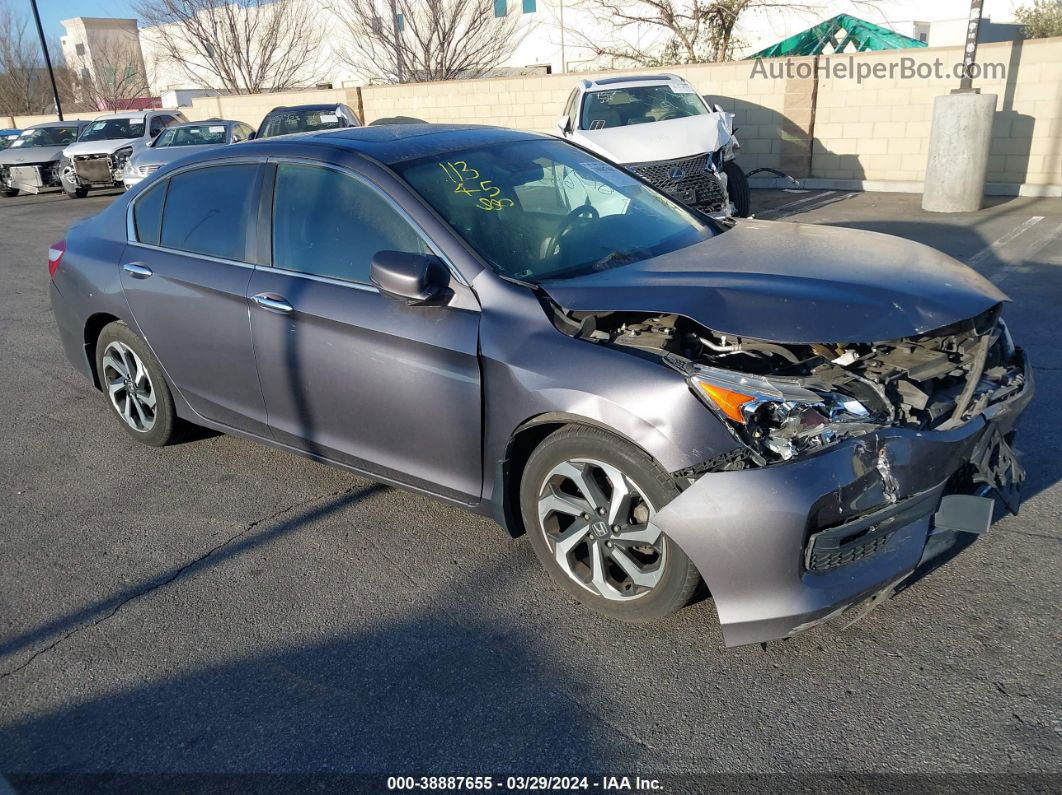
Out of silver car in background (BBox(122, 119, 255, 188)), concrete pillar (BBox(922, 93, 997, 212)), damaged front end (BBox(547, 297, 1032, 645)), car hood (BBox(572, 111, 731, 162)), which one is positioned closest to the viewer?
damaged front end (BBox(547, 297, 1032, 645))

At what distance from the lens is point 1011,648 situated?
9.94ft

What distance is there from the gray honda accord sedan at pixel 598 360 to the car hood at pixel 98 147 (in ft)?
55.7

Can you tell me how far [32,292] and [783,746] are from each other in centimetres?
1033

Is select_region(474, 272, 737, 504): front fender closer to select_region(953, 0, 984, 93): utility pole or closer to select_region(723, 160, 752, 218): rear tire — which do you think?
select_region(723, 160, 752, 218): rear tire

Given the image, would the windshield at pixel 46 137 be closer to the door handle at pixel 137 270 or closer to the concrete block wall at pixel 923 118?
the concrete block wall at pixel 923 118

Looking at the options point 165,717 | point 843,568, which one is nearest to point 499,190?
point 843,568

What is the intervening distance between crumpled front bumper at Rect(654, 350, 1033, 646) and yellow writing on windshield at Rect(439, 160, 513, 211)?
165cm

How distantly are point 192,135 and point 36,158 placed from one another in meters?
6.33

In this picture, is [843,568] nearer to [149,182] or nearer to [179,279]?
[179,279]

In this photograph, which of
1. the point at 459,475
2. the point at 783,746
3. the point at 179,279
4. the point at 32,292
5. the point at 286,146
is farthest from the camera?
the point at 32,292

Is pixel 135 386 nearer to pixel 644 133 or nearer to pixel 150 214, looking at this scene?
pixel 150 214

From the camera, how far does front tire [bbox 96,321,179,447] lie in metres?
4.91

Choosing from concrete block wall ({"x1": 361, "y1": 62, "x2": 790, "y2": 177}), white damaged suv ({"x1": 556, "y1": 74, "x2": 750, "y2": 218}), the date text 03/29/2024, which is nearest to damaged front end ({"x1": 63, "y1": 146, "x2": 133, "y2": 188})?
concrete block wall ({"x1": 361, "y1": 62, "x2": 790, "y2": 177})

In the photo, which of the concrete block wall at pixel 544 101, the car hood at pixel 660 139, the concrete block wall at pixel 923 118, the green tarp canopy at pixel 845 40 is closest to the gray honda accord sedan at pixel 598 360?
the car hood at pixel 660 139
